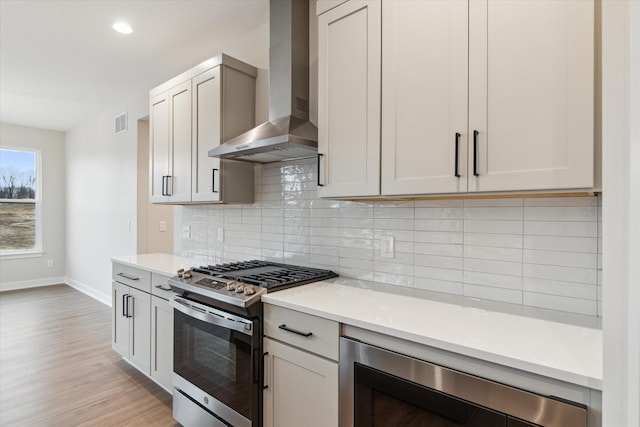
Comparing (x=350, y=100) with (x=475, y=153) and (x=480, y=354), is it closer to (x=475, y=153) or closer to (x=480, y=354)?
(x=475, y=153)

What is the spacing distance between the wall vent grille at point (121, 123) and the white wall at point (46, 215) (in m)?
2.49

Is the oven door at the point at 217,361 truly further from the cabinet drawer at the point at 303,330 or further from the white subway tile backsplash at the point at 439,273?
the white subway tile backsplash at the point at 439,273

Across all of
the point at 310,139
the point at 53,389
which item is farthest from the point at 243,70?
the point at 53,389

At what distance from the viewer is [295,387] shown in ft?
4.98

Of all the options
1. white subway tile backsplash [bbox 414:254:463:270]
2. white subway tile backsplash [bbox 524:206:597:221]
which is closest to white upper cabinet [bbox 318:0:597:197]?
white subway tile backsplash [bbox 524:206:597:221]

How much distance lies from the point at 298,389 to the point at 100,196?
4737mm

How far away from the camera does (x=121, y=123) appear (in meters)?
4.34

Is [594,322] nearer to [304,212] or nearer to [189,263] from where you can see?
[304,212]

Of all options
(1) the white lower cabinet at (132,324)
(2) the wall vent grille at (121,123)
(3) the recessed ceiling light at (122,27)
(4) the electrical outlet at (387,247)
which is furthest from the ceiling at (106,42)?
(1) the white lower cabinet at (132,324)

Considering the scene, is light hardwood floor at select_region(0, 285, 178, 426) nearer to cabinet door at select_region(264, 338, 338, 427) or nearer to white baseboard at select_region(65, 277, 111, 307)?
white baseboard at select_region(65, 277, 111, 307)

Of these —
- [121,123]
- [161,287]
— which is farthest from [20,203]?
[161,287]
